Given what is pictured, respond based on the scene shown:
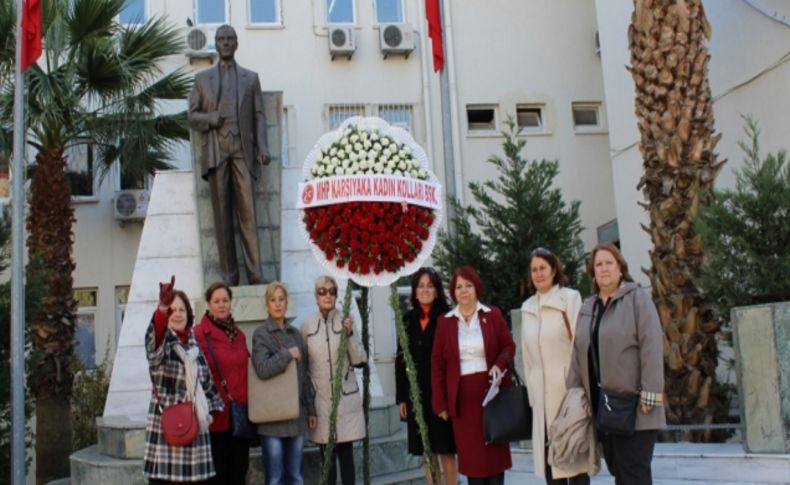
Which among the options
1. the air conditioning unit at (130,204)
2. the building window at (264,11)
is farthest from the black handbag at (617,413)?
the building window at (264,11)

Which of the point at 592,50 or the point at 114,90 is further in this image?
the point at 592,50

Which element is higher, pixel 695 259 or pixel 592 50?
pixel 592 50

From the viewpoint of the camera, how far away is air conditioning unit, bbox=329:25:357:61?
14914 millimetres

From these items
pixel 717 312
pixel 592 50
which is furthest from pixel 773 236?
pixel 592 50

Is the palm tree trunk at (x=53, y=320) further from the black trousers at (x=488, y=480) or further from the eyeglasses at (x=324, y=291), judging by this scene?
the black trousers at (x=488, y=480)

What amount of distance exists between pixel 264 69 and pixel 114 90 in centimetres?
475

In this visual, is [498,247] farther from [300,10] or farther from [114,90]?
[300,10]

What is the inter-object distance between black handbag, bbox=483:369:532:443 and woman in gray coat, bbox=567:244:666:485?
16.8 inches

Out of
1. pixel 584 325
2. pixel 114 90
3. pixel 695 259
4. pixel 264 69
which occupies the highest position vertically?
pixel 264 69

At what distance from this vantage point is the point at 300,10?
15312 millimetres

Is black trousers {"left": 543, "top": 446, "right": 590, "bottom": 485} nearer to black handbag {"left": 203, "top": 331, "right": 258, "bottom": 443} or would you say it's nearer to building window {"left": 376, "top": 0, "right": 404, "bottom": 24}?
black handbag {"left": 203, "top": 331, "right": 258, "bottom": 443}

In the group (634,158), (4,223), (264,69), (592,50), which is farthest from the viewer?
(592,50)

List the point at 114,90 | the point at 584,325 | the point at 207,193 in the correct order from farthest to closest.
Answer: the point at 114,90
the point at 207,193
the point at 584,325

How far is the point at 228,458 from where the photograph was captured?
493 cm
